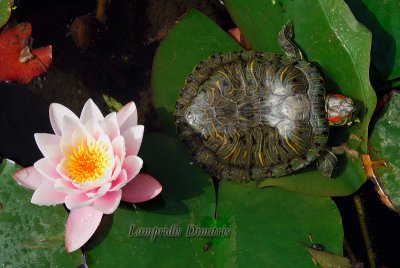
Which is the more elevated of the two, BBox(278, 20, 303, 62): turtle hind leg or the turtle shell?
BBox(278, 20, 303, 62): turtle hind leg

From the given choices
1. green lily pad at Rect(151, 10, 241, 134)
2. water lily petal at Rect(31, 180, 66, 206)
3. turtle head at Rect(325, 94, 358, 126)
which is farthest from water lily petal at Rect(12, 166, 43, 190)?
turtle head at Rect(325, 94, 358, 126)

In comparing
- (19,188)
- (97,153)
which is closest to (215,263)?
(97,153)

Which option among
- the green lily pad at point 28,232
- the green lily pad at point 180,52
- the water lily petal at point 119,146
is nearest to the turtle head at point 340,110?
the green lily pad at point 180,52

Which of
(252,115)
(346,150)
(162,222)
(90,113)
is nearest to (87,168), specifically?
(90,113)

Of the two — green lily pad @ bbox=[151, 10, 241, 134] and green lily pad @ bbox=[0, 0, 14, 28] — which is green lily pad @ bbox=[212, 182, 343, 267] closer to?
green lily pad @ bbox=[151, 10, 241, 134]

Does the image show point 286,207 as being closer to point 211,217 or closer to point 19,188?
point 211,217

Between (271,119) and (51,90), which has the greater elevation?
(271,119)

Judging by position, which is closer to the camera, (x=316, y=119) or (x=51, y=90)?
(x=316, y=119)
